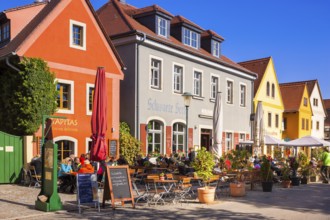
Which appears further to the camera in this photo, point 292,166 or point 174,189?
point 292,166

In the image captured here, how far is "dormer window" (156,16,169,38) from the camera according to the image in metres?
23.9

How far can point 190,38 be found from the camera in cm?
2647

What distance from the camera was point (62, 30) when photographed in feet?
59.6

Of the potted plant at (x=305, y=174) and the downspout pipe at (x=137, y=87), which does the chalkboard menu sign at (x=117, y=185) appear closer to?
the potted plant at (x=305, y=174)

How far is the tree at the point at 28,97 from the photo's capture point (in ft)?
53.6

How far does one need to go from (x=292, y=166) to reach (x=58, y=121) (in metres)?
9.76

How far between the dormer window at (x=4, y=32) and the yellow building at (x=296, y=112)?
96.8ft

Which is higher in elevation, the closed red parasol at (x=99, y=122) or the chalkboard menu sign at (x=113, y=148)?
the closed red parasol at (x=99, y=122)

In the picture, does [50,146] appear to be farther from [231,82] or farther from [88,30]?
[231,82]

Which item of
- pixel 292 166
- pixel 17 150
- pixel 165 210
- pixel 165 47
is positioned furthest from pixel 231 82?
A: pixel 165 210

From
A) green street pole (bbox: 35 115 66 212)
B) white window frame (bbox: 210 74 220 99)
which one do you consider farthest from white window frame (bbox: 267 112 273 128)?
green street pole (bbox: 35 115 66 212)

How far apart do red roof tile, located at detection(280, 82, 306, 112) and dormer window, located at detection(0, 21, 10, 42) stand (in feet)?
98.1

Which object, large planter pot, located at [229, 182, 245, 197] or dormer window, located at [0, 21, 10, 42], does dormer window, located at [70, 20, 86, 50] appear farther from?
large planter pot, located at [229, 182, 245, 197]

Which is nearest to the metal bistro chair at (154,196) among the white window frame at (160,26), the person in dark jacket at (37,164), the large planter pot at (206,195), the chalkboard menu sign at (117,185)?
the chalkboard menu sign at (117,185)
